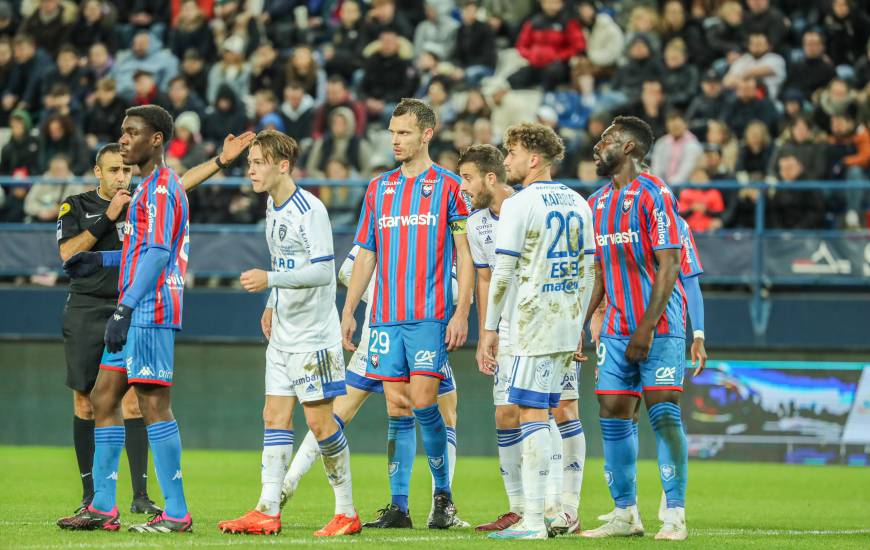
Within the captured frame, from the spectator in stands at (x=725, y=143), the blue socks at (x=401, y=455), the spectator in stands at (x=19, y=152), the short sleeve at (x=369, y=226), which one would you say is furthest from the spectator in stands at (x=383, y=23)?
the blue socks at (x=401, y=455)

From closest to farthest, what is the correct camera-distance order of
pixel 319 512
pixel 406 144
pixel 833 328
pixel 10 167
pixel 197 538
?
pixel 197 538
pixel 406 144
pixel 319 512
pixel 833 328
pixel 10 167

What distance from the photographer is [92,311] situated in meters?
8.78

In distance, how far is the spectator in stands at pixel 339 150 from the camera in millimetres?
17547

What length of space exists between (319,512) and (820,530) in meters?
3.46

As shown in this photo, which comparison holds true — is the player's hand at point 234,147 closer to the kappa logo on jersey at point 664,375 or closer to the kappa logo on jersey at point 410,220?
the kappa logo on jersey at point 410,220

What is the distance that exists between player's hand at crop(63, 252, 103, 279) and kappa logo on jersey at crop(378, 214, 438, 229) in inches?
74.2

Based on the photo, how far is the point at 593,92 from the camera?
18.5 m

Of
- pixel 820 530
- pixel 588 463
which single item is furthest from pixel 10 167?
pixel 820 530

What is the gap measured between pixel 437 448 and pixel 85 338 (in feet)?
7.88

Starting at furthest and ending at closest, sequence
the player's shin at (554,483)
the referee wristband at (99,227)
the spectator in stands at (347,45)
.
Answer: the spectator in stands at (347,45) → the referee wristband at (99,227) → the player's shin at (554,483)

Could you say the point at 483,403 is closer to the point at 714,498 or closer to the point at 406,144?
the point at 714,498

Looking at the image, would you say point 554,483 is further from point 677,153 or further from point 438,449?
point 677,153

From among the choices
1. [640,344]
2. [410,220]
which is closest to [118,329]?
[410,220]

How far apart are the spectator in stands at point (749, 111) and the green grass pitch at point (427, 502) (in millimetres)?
4792
